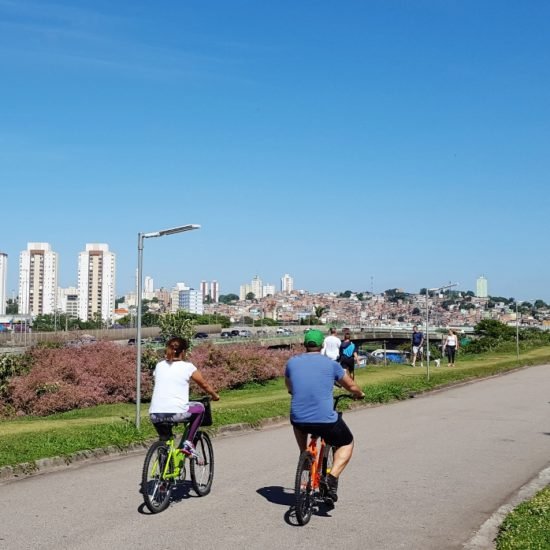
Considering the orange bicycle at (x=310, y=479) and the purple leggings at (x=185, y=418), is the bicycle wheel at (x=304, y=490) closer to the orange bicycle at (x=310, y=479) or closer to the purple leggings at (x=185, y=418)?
the orange bicycle at (x=310, y=479)

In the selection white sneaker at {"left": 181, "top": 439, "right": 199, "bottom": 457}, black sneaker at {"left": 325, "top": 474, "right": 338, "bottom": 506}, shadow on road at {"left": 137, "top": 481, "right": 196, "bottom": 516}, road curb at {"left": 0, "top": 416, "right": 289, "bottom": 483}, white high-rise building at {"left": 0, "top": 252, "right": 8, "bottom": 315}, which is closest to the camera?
black sneaker at {"left": 325, "top": 474, "right": 338, "bottom": 506}

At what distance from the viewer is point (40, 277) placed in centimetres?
18588

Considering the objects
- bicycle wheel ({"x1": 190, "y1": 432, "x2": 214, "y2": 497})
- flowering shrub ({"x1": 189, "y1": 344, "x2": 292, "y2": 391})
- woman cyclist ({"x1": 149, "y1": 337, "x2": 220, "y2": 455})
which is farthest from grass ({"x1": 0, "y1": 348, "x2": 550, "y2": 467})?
woman cyclist ({"x1": 149, "y1": 337, "x2": 220, "y2": 455})

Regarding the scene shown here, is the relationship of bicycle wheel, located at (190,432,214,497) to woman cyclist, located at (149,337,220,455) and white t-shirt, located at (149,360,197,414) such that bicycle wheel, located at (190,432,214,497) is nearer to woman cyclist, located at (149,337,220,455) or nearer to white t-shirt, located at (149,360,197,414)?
woman cyclist, located at (149,337,220,455)

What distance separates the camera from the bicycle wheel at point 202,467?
8109mm

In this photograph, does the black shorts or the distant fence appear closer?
the black shorts

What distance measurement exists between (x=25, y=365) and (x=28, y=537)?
15793 mm

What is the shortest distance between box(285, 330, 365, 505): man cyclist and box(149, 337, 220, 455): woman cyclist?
44.8 inches

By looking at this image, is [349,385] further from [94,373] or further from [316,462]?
[94,373]

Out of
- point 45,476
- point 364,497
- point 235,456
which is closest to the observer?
point 364,497

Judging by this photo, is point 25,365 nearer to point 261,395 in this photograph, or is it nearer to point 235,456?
point 261,395

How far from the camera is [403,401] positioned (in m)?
18.6

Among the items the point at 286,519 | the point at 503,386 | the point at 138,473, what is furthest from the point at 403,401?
the point at 286,519

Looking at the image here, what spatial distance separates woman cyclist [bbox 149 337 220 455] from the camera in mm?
7805
